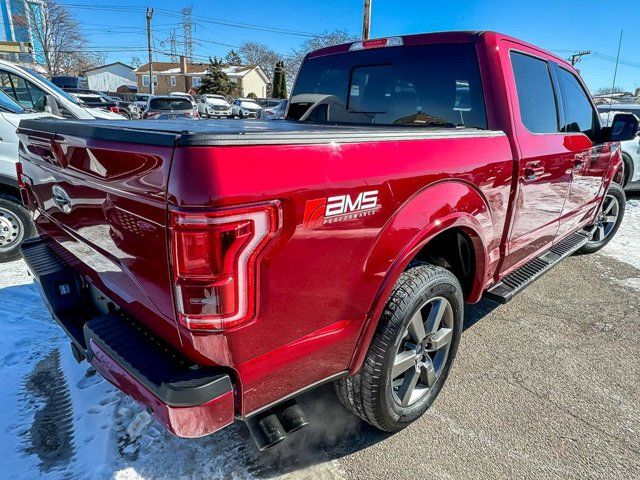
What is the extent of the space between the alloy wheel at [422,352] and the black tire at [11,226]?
4211 millimetres

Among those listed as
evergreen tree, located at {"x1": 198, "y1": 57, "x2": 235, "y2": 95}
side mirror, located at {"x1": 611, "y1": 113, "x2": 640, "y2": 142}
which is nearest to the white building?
evergreen tree, located at {"x1": 198, "y1": 57, "x2": 235, "y2": 95}

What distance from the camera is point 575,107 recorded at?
3787 millimetres

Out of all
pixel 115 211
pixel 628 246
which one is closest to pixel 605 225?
pixel 628 246

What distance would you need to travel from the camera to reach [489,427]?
2443 millimetres

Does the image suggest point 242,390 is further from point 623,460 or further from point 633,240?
point 633,240

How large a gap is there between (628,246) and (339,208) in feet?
19.4

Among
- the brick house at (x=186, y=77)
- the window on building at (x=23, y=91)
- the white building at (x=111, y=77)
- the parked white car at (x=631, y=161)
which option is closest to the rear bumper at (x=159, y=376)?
the window on building at (x=23, y=91)

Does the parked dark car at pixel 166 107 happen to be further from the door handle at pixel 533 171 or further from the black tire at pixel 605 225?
the door handle at pixel 533 171

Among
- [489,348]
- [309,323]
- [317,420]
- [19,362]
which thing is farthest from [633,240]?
[19,362]

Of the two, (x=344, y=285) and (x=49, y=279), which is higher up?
(x=344, y=285)

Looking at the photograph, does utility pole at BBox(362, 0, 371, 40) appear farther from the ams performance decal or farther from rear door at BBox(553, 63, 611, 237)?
the ams performance decal

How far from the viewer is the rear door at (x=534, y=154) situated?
273cm

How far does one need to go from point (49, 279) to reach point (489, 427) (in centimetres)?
249

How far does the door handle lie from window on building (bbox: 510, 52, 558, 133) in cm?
26
